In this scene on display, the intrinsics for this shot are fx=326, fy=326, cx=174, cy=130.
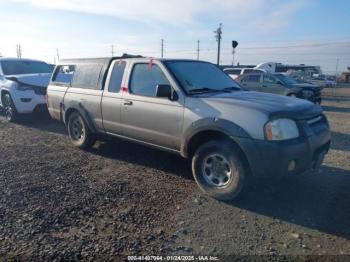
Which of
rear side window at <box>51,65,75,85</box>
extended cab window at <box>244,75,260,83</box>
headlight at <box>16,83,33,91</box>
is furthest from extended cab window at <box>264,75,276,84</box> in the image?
rear side window at <box>51,65,75,85</box>

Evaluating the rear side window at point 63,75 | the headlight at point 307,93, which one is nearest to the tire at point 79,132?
the rear side window at point 63,75

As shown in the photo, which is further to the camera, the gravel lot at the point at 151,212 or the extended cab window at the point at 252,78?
the extended cab window at the point at 252,78

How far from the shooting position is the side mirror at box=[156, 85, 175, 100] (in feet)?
14.7

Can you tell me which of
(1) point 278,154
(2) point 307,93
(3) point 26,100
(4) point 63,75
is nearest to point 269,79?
(2) point 307,93

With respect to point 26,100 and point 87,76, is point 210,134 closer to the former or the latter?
point 87,76

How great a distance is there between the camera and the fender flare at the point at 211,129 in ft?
12.9

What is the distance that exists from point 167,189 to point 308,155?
6.34 ft

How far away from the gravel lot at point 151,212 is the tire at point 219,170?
0.16m

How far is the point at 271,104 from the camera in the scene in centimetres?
412

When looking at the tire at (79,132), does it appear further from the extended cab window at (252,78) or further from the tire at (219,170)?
the extended cab window at (252,78)

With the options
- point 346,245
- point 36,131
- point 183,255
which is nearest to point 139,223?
point 183,255

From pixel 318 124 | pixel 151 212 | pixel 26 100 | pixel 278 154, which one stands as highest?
pixel 318 124

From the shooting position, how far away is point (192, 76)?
500 cm

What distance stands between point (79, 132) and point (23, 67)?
15.5 ft
